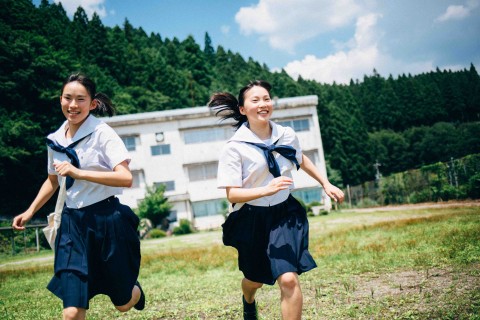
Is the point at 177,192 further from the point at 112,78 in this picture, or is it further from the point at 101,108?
the point at 101,108

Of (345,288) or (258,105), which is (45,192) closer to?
(258,105)

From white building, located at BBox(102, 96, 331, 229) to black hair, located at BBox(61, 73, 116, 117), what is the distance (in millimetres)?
31945

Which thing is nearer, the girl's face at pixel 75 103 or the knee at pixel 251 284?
the girl's face at pixel 75 103

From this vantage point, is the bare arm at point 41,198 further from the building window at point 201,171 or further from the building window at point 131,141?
the building window at point 131,141

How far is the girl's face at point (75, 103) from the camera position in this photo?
321 cm

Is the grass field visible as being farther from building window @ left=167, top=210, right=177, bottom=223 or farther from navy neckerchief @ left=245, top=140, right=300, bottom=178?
building window @ left=167, top=210, right=177, bottom=223

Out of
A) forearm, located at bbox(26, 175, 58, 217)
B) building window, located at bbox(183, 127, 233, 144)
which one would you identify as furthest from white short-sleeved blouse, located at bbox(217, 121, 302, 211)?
building window, located at bbox(183, 127, 233, 144)

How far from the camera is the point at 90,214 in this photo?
304 centimetres

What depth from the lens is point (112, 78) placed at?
4975cm

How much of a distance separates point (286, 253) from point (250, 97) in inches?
58.4

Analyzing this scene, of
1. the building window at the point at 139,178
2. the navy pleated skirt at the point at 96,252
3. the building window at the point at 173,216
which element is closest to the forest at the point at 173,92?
the building window at the point at 139,178

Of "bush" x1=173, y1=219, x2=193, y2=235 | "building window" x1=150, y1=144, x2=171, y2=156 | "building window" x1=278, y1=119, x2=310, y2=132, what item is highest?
"building window" x1=278, y1=119, x2=310, y2=132

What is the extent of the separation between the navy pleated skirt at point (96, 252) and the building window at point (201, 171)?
3328 cm

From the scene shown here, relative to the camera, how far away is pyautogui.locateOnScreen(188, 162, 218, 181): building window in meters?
36.5
